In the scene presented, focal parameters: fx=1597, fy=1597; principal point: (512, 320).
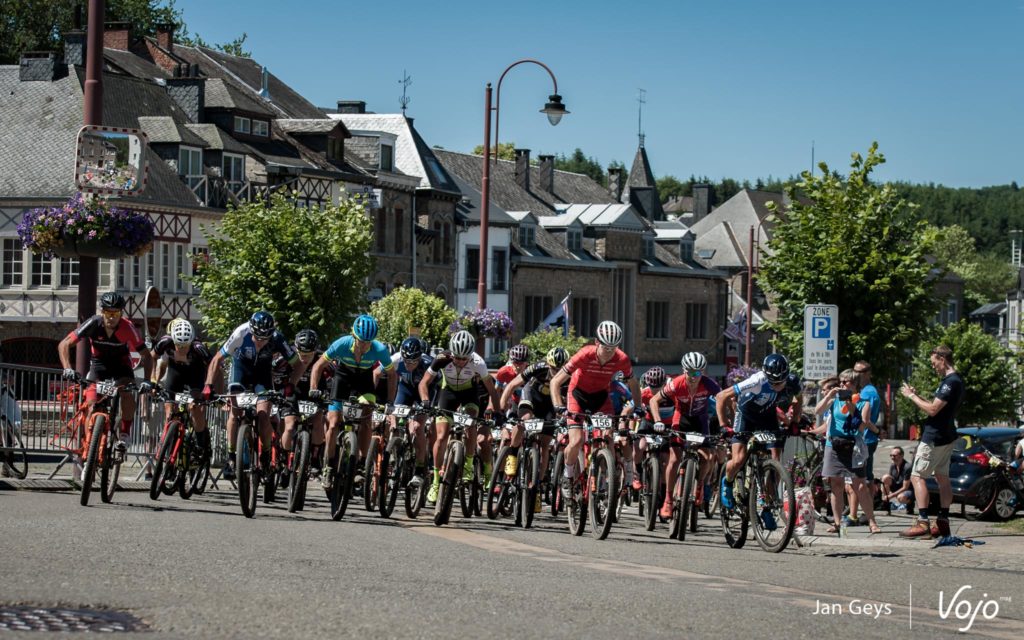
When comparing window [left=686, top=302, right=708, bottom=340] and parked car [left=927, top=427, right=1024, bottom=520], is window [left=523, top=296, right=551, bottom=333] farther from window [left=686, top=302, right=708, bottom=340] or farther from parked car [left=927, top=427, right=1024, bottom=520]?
parked car [left=927, top=427, right=1024, bottom=520]

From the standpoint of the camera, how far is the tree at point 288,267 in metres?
41.4

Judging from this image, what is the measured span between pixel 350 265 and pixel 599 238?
34.6 m

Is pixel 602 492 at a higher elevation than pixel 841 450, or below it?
below

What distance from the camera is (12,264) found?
161ft

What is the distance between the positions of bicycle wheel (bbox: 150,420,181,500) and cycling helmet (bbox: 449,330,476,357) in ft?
9.13

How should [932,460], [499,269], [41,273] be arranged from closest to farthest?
[932,460] → [41,273] → [499,269]

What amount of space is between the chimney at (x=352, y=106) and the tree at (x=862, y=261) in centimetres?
3899

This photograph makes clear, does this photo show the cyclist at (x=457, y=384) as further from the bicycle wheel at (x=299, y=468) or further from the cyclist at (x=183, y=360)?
the cyclist at (x=183, y=360)

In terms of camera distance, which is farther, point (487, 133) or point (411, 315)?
point (411, 315)

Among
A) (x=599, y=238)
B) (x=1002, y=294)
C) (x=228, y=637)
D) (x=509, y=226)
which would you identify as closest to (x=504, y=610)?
(x=228, y=637)

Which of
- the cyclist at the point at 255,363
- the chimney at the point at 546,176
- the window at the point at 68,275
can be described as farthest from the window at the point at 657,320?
the cyclist at the point at 255,363

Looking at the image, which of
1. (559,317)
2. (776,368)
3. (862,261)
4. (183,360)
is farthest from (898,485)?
(559,317)

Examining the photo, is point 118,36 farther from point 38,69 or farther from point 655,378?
point 655,378

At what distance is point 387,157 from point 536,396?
1790 inches
